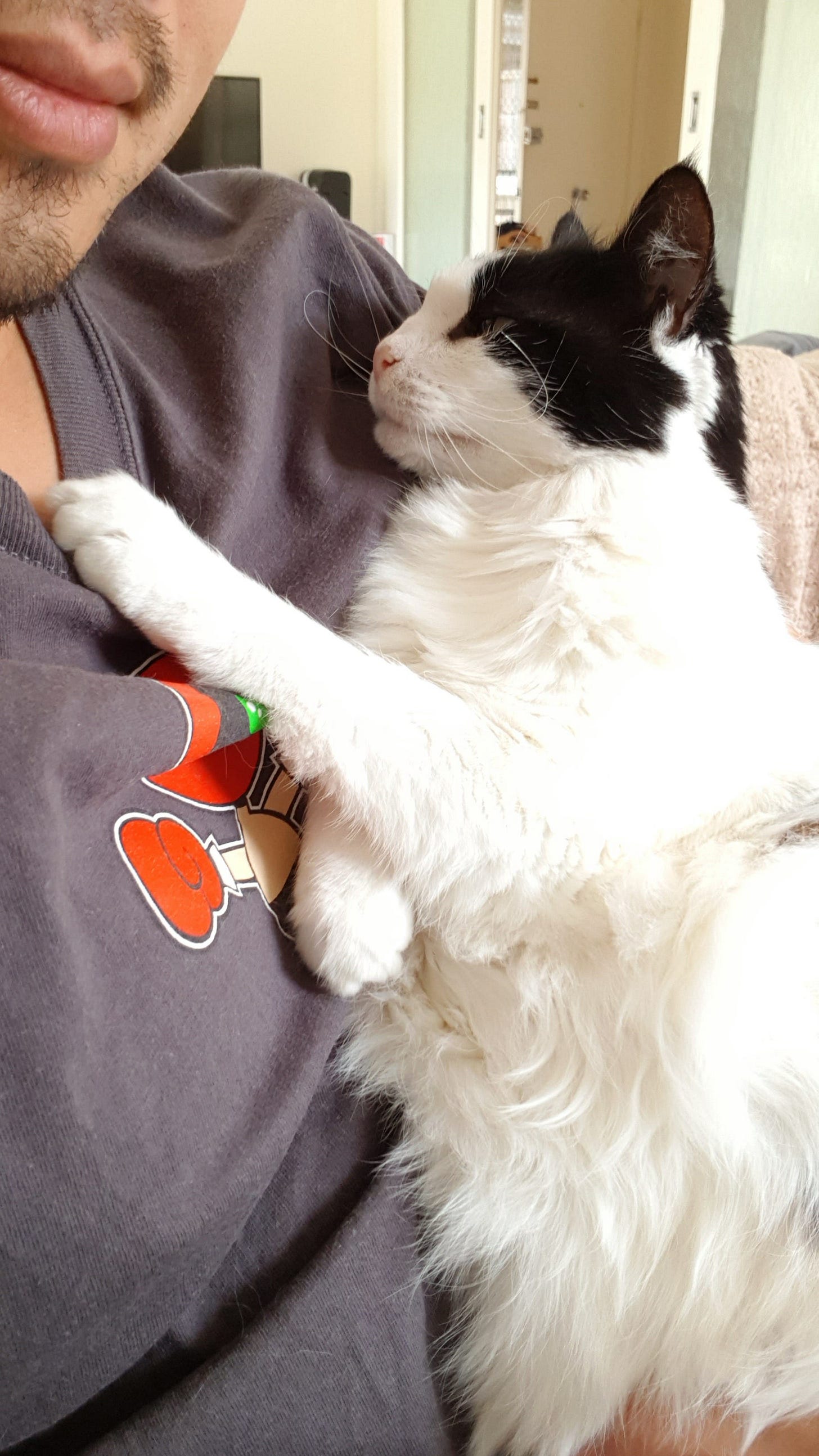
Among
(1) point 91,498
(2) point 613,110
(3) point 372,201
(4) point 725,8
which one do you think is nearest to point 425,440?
(1) point 91,498

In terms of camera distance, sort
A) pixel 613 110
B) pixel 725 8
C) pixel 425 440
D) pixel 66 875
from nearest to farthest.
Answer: pixel 66 875, pixel 425 440, pixel 725 8, pixel 613 110

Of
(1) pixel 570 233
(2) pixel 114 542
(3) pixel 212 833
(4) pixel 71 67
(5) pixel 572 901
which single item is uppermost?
(4) pixel 71 67

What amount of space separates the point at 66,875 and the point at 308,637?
289 millimetres

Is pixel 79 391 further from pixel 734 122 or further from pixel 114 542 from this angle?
pixel 734 122

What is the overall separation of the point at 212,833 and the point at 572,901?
295 mm

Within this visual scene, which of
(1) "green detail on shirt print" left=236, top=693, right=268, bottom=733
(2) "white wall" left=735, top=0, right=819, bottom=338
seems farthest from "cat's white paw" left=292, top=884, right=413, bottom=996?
(2) "white wall" left=735, top=0, right=819, bottom=338

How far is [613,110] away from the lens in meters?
5.89

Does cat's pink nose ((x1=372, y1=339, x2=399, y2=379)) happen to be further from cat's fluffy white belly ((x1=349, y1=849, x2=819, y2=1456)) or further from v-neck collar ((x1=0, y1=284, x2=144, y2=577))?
cat's fluffy white belly ((x1=349, y1=849, x2=819, y2=1456))

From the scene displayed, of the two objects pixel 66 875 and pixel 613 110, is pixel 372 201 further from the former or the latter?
pixel 66 875

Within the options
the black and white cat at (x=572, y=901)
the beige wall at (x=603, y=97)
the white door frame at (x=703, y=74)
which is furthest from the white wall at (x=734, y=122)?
the black and white cat at (x=572, y=901)

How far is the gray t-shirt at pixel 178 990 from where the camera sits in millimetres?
464

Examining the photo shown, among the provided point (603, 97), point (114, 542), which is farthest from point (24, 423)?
point (603, 97)

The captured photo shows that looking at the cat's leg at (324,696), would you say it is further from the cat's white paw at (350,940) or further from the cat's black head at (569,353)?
the cat's black head at (569,353)

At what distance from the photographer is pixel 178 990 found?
0.55 metres
